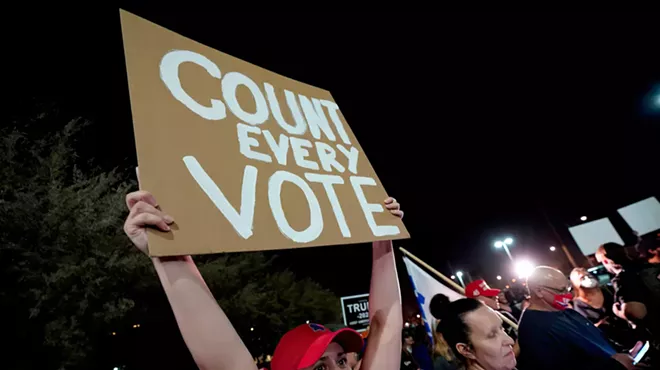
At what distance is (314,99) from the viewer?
2842 mm

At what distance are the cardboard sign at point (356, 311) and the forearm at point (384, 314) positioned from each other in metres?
10.9

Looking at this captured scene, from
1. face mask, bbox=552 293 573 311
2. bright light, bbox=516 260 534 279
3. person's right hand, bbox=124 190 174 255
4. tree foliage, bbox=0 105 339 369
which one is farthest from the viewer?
tree foliage, bbox=0 105 339 369

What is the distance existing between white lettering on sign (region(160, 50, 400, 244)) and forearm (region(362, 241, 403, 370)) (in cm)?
21

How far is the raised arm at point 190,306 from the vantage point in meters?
1.57

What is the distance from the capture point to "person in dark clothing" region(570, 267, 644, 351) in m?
6.36

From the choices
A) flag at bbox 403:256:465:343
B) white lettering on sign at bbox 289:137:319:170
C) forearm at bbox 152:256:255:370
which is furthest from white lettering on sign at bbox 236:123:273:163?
flag at bbox 403:256:465:343

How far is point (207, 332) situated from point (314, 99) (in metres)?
1.76

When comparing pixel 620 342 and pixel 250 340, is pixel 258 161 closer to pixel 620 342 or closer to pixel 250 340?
pixel 620 342

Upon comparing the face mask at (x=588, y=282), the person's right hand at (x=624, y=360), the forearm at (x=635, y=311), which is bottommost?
the person's right hand at (x=624, y=360)

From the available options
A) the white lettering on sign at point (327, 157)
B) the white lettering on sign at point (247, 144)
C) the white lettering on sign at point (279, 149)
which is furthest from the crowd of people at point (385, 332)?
the white lettering on sign at point (247, 144)

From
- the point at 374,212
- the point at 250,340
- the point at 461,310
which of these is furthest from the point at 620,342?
the point at 250,340

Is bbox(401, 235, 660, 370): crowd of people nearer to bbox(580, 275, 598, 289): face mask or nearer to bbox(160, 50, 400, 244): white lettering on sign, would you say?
bbox(580, 275, 598, 289): face mask

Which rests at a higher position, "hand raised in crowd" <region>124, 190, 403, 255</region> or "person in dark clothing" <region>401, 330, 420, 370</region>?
"hand raised in crowd" <region>124, 190, 403, 255</region>

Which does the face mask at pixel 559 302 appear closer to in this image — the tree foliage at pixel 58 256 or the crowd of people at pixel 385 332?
the crowd of people at pixel 385 332
